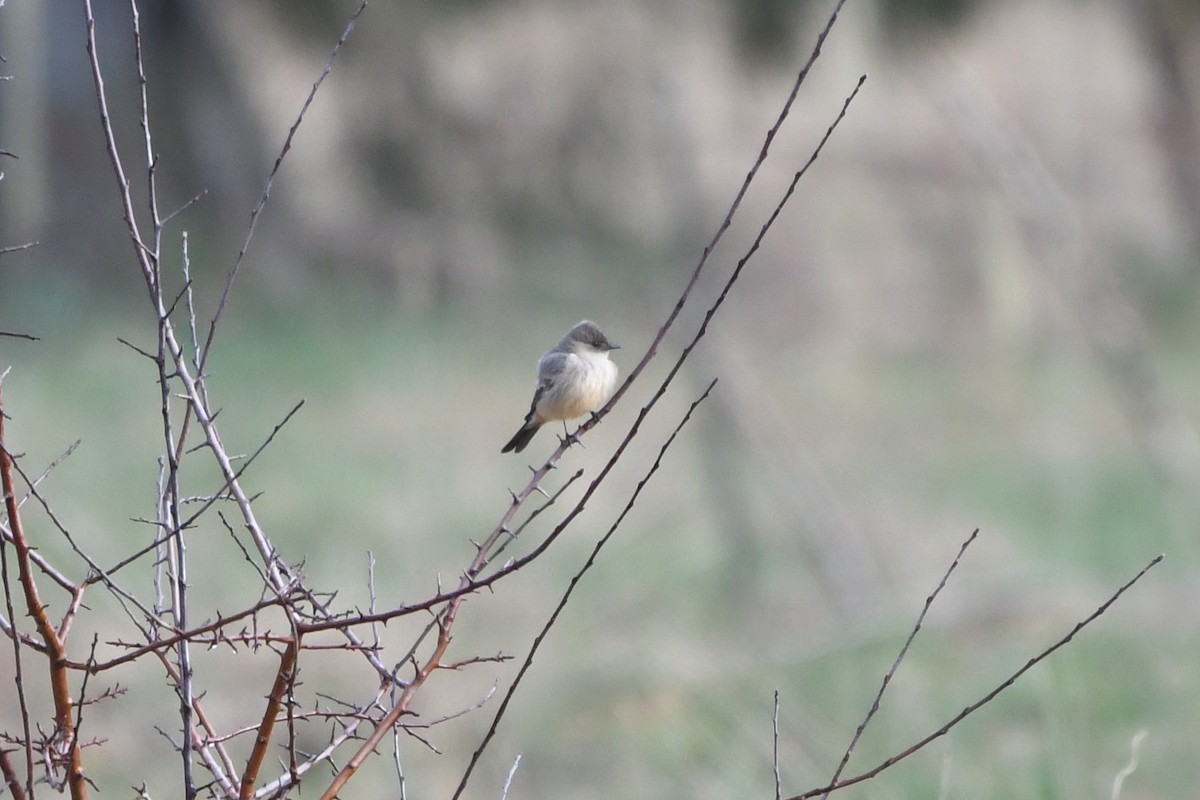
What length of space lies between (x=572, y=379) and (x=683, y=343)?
17.8ft

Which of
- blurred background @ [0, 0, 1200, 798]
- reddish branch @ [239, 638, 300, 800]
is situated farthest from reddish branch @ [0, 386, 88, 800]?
blurred background @ [0, 0, 1200, 798]

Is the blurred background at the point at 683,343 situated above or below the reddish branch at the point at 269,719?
above


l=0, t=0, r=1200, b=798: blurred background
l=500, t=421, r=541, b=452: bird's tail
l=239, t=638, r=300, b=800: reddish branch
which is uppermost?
l=0, t=0, r=1200, b=798: blurred background

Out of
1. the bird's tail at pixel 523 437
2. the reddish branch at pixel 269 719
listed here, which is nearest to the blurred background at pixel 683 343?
the bird's tail at pixel 523 437

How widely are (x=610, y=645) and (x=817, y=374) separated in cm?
473

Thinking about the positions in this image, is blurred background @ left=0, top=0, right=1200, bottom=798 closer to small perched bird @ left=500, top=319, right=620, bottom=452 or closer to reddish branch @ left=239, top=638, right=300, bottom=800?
small perched bird @ left=500, top=319, right=620, bottom=452

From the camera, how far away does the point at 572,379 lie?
3.16 meters

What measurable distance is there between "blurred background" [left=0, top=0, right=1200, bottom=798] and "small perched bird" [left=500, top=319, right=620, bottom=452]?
195 cm

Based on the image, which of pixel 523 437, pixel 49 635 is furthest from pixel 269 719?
pixel 523 437

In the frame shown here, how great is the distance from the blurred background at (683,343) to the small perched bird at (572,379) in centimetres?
195

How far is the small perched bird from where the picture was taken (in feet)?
10.4

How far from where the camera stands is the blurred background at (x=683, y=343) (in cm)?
653

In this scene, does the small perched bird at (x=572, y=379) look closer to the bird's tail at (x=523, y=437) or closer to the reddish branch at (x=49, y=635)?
the bird's tail at (x=523, y=437)

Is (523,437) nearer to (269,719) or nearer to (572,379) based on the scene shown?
(572,379)
